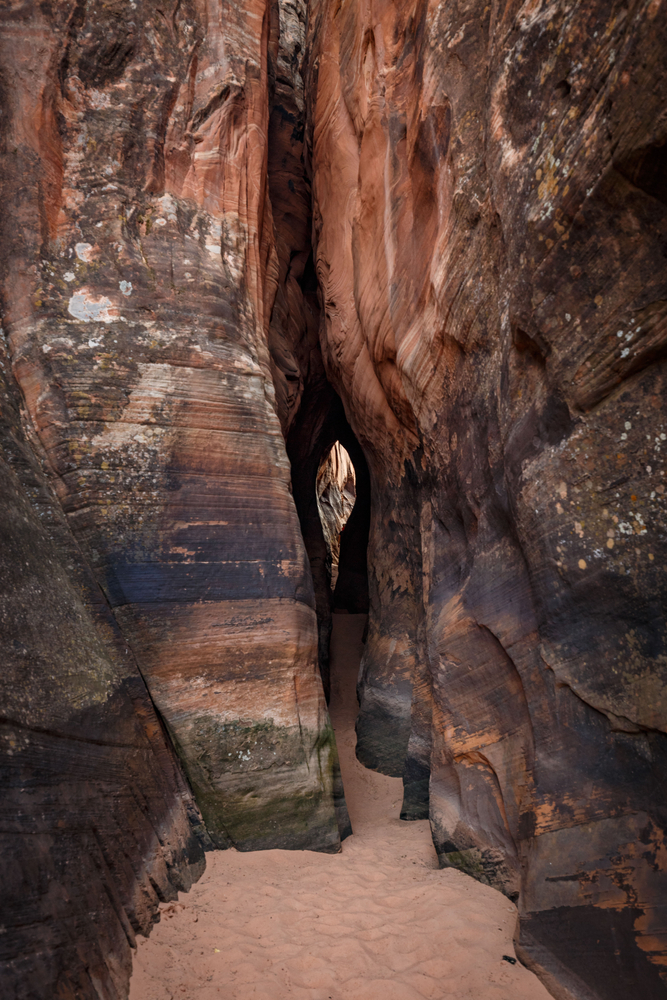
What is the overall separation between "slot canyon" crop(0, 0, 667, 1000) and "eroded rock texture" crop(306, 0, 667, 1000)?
0.07 ft

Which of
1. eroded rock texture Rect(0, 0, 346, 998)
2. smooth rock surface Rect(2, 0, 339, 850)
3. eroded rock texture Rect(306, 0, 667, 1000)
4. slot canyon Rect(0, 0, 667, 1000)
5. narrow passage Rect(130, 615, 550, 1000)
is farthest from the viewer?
smooth rock surface Rect(2, 0, 339, 850)

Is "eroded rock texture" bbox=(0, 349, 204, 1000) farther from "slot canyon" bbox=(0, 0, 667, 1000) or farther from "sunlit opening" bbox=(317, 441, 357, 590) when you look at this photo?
"sunlit opening" bbox=(317, 441, 357, 590)

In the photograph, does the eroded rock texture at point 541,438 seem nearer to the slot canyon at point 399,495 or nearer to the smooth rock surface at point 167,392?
the slot canyon at point 399,495

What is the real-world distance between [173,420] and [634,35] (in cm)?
372

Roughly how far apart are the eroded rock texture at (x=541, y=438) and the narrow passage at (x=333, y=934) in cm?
25

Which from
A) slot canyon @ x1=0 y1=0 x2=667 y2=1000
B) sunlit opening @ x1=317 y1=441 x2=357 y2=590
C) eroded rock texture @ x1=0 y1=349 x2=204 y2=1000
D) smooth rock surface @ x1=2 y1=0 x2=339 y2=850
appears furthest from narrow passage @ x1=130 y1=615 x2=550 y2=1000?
sunlit opening @ x1=317 y1=441 x2=357 y2=590

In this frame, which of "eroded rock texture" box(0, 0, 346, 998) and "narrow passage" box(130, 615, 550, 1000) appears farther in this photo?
"eroded rock texture" box(0, 0, 346, 998)

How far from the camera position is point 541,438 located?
3.39m

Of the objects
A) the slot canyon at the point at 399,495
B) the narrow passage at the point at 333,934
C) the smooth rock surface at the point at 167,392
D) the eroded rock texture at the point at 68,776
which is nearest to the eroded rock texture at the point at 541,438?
the slot canyon at the point at 399,495

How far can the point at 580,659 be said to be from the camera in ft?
10.1

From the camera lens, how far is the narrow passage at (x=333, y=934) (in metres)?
2.98

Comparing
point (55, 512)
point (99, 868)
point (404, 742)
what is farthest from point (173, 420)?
point (404, 742)

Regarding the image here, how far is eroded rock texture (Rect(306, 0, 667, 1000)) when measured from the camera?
2.66 metres

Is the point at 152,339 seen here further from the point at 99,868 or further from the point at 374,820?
the point at 374,820
